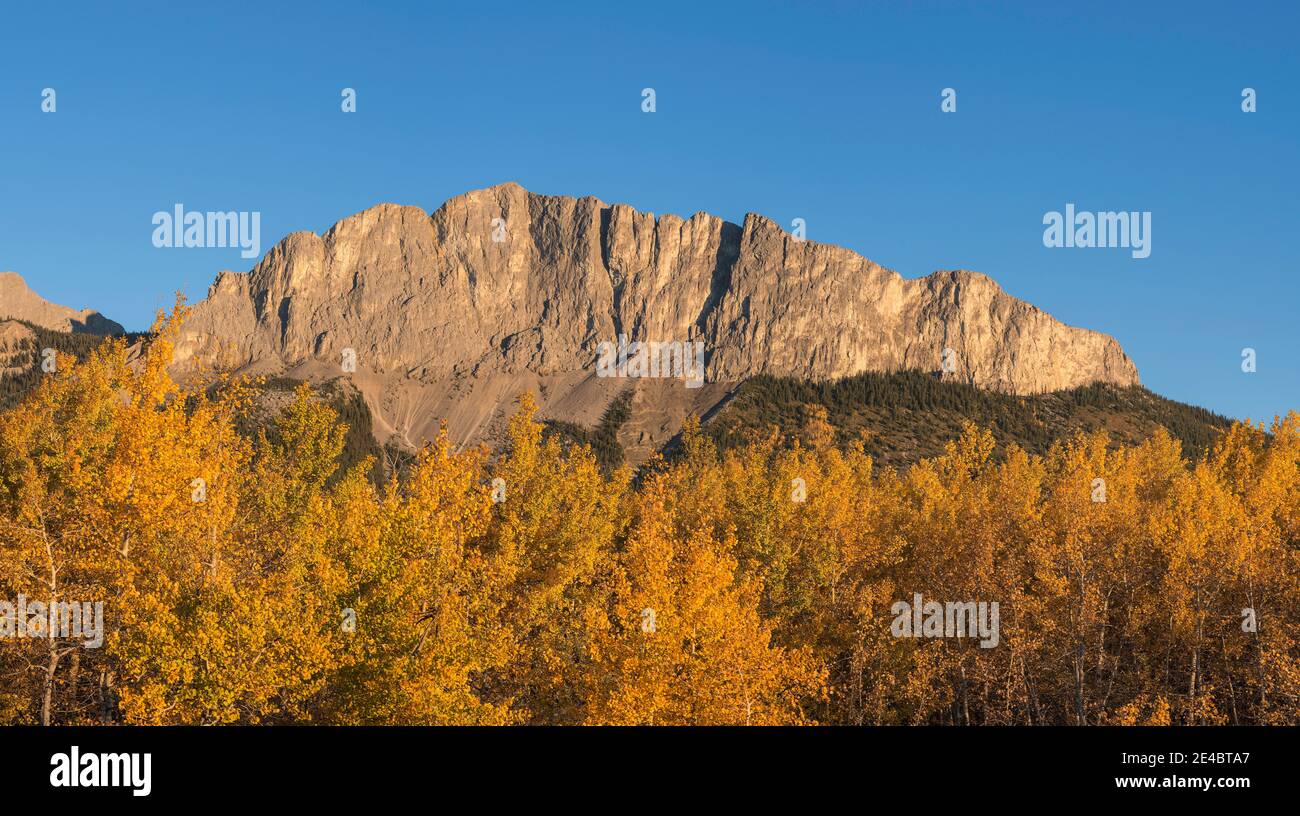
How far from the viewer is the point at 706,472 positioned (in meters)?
91.5

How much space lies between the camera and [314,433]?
5725 centimetres

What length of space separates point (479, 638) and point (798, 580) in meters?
22.1

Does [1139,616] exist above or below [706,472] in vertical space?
below

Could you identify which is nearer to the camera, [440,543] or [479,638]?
[440,543]

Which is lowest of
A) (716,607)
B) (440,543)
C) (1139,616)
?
(1139,616)

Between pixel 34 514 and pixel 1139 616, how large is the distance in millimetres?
45861

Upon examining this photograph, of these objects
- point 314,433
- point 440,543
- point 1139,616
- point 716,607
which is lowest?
point 1139,616

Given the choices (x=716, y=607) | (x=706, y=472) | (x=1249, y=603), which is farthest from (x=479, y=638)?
(x=706, y=472)

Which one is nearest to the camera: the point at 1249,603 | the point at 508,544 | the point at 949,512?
the point at 508,544

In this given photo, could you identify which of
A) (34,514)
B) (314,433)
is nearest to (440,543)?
(34,514)

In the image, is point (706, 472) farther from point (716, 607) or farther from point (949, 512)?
point (716, 607)

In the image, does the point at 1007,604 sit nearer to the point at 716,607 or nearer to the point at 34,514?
the point at 716,607
